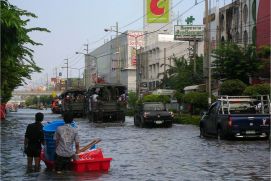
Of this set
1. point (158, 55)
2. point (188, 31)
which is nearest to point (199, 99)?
point (188, 31)

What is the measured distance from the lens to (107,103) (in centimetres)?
4775

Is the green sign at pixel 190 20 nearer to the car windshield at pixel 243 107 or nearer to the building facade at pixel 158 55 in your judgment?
the building facade at pixel 158 55

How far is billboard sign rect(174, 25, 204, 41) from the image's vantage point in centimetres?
8444

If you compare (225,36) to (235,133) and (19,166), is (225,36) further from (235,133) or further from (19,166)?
(19,166)

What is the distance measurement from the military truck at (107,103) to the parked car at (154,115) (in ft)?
22.5

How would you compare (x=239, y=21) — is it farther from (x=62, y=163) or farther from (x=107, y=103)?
(x=62, y=163)

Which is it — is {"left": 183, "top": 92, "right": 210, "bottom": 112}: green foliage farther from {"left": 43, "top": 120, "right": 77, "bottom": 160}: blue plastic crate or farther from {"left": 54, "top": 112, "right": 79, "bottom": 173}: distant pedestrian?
{"left": 54, "top": 112, "right": 79, "bottom": 173}: distant pedestrian

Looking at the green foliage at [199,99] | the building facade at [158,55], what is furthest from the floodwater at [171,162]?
the building facade at [158,55]

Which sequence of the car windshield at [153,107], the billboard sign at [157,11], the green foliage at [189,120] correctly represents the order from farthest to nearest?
1. the billboard sign at [157,11]
2. the green foliage at [189,120]
3. the car windshield at [153,107]

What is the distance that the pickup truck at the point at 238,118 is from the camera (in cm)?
2523

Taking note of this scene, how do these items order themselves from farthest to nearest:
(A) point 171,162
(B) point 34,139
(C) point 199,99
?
(C) point 199,99
(A) point 171,162
(B) point 34,139

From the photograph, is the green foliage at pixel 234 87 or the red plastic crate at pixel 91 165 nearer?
the red plastic crate at pixel 91 165

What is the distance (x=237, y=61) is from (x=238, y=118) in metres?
26.3

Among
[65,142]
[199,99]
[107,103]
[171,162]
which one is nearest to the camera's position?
[65,142]
